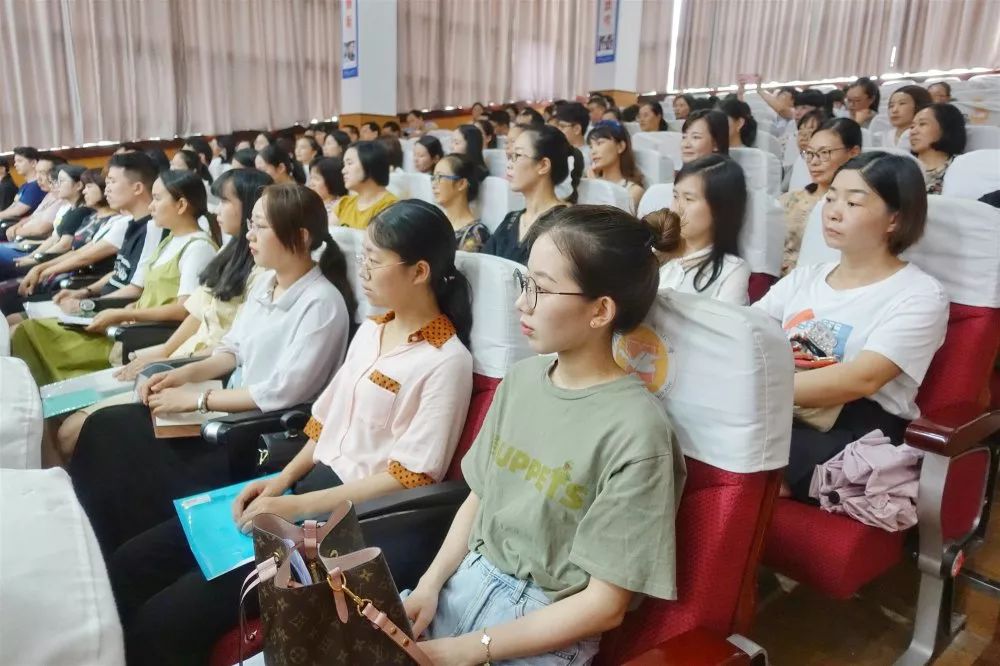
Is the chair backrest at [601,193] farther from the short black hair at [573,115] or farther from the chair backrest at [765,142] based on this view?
the chair backrest at [765,142]

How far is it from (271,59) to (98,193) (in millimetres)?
4887

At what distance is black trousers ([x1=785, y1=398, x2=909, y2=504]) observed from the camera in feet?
4.76

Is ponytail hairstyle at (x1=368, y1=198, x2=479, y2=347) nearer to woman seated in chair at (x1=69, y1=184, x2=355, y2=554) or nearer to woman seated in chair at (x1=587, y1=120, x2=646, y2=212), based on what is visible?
woman seated in chair at (x1=69, y1=184, x2=355, y2=554)

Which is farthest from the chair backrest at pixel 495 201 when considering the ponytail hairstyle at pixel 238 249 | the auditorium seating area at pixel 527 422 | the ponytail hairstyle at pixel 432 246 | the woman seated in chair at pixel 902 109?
the woman seated in chair at pixel 902 109

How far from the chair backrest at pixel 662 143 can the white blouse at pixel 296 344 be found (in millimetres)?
3536

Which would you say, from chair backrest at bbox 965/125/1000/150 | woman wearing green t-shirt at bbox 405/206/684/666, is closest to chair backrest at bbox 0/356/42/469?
woman wearing green t-shirt at bbox 405/206/684/666

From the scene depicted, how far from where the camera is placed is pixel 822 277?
Result: 5.65 ft

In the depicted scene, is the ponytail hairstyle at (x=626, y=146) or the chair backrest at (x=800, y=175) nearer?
the chair backrest at (x=800, y=175)

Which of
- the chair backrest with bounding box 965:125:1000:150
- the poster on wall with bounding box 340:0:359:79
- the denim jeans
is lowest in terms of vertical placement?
the denim jeans

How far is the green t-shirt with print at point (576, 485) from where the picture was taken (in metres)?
0.94

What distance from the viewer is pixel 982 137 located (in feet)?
12.3

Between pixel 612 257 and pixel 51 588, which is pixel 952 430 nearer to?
pixel 612 257

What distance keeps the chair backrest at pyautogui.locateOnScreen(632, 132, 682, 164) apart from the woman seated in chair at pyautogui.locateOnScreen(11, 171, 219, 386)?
3.16 m

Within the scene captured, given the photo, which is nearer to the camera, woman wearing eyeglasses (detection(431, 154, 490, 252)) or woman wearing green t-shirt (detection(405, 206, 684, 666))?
woman wearing green t-shirt (detection(405, 206, 684, 666))
